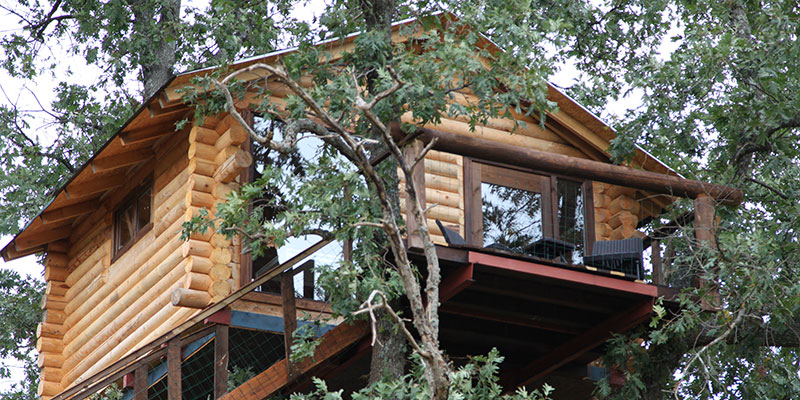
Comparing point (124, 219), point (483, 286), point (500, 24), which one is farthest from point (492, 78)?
point (124, 219)

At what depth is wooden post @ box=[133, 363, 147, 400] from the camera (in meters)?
11.9

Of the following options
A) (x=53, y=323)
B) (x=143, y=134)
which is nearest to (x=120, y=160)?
(x=143, y=134)

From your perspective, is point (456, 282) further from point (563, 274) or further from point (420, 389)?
point (420, 389)

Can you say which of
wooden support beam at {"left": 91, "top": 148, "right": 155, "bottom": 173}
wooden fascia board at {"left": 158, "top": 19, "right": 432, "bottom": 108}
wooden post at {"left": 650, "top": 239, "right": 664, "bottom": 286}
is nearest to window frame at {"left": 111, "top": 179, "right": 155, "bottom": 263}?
wooden support beam at {"left": 91, "top": 148, "right": 155, "bottom": 173}

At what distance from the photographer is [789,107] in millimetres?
Answer: 13750

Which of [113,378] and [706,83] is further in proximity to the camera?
[706,83]

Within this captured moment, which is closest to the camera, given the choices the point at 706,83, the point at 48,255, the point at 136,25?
the point at 706,83

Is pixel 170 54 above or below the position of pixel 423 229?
above

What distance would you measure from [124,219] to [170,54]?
21.1 feet

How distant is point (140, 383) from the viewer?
12.0m

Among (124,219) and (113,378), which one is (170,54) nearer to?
(124,219)

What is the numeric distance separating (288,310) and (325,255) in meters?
1.66

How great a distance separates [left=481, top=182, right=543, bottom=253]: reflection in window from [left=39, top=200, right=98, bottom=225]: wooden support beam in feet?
18.8

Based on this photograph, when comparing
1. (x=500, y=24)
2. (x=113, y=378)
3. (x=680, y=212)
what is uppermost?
(x=500, y=24)
